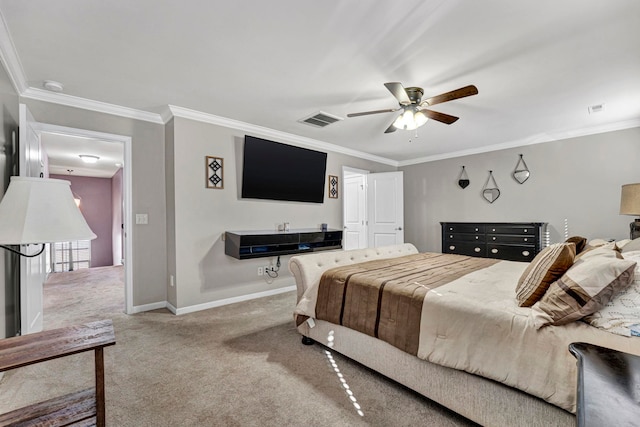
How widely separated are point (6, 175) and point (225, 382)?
90.9 inches

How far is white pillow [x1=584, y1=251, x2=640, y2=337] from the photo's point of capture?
4.01 feet

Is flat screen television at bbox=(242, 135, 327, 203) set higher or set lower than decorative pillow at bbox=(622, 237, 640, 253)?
higher

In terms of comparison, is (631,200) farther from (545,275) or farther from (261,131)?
(261,131)

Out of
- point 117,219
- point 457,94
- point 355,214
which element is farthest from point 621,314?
point 117,219

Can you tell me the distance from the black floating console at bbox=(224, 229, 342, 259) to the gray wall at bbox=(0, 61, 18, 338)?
1901 mm

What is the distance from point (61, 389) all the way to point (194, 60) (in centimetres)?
255

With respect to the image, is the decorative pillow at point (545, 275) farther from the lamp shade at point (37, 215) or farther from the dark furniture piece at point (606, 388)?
the lamp shade at point (37, 215)

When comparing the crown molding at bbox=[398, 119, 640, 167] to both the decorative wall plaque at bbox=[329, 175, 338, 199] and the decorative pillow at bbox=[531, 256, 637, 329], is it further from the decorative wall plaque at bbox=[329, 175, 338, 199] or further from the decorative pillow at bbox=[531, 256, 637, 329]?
the decorative pillow at bbox=[531, 256, 637, 329]

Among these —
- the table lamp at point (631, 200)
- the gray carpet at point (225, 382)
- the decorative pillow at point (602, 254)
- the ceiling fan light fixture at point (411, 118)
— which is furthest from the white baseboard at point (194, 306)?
the table lamp at point (631, 200)

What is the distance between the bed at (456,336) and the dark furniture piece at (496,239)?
223 cm

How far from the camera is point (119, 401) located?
5.97 ft

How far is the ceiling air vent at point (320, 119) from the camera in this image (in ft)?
11.7

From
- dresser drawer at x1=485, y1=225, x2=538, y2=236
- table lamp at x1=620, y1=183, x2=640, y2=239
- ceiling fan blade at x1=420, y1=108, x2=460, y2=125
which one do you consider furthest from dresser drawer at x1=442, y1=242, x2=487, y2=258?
ceiling fan blade at x1=420, y1=108, x2=460, y2=125

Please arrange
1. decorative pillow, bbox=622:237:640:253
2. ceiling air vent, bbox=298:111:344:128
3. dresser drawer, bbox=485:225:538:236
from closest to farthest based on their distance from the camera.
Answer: decorative pillow, bbox=622:237:640:253
ceiling air vent, bbox=298:111:344:128
dresser drawer, bbox=485:225:538:236
